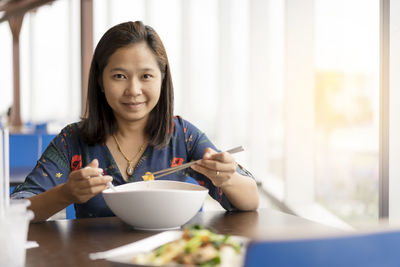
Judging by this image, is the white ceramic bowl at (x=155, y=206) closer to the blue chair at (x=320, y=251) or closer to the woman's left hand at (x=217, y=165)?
the woman's left hand at (x=217, y=165)

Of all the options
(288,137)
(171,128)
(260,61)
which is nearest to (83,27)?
(260,61)

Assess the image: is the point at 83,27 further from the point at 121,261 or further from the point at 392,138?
the point at 121,261

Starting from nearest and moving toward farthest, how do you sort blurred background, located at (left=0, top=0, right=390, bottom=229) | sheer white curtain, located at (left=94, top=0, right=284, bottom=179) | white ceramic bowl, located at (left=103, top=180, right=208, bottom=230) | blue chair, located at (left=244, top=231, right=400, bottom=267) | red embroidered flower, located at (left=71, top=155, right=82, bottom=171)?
blue chair, located at (left=244, top=231, right=400, bottom=267), white ceramic bowl, located at (left=103, top=180, right=208, bottom=230), red embroidered flower, located at (left=71, top=155, right=82, bottom=171), blurred background, located at (left=0, top=0, right=390, bottom=229), sheer white curtain, located at (left=94, top=0, right=284, bottom=179)

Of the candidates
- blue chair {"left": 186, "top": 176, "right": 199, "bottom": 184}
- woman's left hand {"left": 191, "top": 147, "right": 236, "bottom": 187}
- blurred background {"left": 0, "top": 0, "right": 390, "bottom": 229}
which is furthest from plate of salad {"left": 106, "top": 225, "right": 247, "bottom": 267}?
blurred background {"left": 0, "top": 0, "right": 390, "bottom": 229}

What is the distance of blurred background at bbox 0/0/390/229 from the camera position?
3547 millimetres

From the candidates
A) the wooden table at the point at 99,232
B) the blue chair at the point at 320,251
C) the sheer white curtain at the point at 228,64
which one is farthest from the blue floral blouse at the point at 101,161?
the sheer white curtain at the point at 228,64

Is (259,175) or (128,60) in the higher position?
(128,60)

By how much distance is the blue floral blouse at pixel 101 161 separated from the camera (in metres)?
1.49

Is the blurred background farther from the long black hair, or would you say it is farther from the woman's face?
the woman's face

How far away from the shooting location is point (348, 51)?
12.6 feet

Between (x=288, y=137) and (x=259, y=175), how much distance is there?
1.53m

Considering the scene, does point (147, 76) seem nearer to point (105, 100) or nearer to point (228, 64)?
point (105, 100)

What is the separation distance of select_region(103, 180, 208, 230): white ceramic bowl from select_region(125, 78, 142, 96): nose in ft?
1.28

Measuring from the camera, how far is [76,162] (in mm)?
1607
